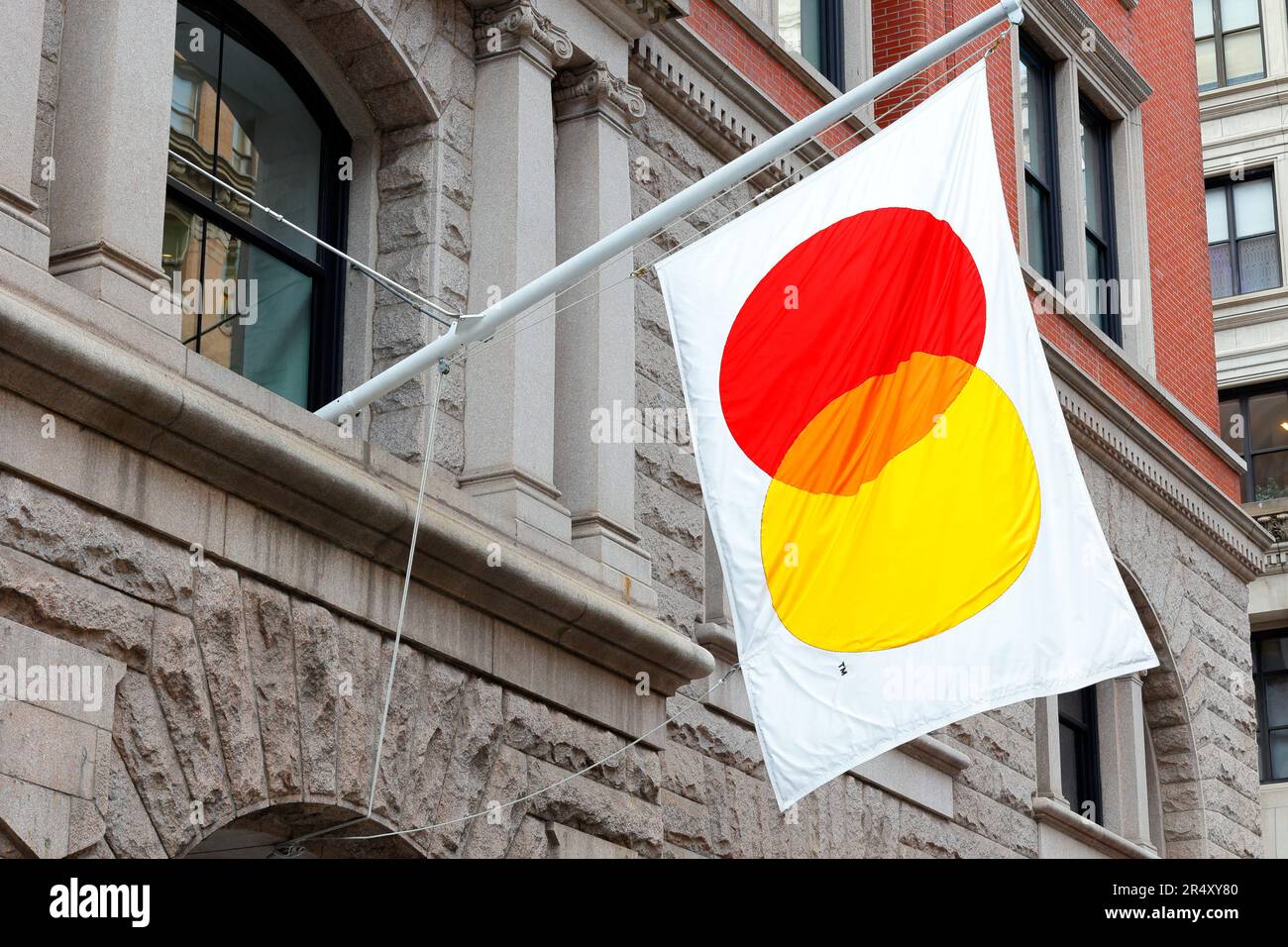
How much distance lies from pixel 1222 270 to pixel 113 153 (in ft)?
109

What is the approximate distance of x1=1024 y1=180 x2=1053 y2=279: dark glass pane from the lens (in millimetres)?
21203

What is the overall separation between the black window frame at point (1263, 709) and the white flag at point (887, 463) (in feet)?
88.8

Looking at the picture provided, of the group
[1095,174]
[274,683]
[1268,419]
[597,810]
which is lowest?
[597,810]

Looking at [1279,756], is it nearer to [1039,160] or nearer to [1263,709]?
[1263,709]

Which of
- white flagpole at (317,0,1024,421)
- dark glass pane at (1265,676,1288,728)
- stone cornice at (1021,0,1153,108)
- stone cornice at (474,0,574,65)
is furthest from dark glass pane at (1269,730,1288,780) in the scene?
white flagpole at (317,0,1024,421)

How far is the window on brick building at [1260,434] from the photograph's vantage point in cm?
3812

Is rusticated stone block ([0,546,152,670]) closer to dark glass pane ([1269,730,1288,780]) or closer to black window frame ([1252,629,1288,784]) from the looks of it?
black window frame ([1252,629,1288,784])

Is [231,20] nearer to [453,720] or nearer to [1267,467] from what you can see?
[453,720]

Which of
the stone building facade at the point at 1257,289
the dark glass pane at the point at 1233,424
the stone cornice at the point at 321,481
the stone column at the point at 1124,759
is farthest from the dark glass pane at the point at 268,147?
the dark glass pane at the point at 1233,424

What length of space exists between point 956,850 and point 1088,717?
479 centimetres

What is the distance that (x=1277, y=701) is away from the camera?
36656 mm

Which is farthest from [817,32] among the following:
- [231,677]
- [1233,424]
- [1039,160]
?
[1233,424]

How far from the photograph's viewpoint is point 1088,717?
21.2 m

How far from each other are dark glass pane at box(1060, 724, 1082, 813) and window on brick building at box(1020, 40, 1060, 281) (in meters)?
4.48
